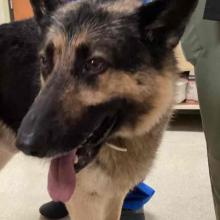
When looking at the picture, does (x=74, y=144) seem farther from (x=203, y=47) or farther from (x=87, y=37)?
(x=203, y=47)

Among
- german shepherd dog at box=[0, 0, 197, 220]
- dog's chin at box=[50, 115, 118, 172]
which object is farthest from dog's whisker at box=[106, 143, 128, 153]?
dog's chin at box=[50, 115, 118, 172]

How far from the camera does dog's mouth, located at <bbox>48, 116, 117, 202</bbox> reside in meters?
0.96

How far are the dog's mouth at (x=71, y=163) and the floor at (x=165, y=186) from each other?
1.64 ft

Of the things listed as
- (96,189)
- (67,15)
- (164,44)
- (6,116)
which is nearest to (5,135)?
(6,116)

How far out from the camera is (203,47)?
1159 millimetres

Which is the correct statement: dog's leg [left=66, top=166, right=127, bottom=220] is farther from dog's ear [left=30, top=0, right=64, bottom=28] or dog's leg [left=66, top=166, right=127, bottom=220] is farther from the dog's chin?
dog's ear [left=30, top=0, right=64, bottom=28]

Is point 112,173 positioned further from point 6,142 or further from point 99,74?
point 6,142

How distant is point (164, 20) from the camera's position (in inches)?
37.1

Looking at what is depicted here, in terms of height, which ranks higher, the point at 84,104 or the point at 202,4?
the point at 202,4

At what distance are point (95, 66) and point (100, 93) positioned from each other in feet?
0.20

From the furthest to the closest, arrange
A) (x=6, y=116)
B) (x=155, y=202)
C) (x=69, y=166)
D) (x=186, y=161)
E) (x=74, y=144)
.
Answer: (x=186, y=161), (x=155, y=202), (x=6, y=116), (x=69, y=166), (x=74, y=144)

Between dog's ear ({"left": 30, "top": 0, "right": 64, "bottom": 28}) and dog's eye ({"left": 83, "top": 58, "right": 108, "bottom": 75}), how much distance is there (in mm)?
249

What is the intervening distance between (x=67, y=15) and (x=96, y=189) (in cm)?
48

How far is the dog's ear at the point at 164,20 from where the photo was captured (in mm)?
910
